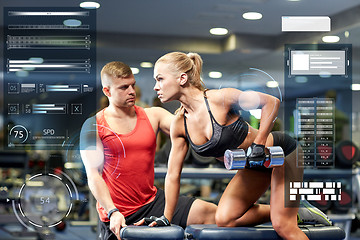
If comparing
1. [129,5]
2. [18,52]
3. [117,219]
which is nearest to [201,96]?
[129,5]

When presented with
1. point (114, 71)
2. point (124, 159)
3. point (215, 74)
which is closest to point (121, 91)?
point (114, 71)

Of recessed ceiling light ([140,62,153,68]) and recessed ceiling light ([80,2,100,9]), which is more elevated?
recessed ceiling light ([80,2,100,9])

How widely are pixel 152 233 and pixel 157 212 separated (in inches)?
6.8

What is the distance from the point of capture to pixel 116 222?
1.69 meters

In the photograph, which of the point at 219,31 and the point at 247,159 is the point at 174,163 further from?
the point at 219,31

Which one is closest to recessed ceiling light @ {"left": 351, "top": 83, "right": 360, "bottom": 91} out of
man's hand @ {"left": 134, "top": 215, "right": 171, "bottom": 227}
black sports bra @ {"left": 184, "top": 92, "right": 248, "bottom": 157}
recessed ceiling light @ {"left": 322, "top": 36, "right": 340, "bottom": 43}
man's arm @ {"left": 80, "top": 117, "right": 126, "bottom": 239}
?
recessed ceiling light @ {"left": 322, "top": 36, "right": 340, "bottom": 43}

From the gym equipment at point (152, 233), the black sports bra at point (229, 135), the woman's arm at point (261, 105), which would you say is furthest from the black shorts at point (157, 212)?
the woman's arm at point (261, 105)

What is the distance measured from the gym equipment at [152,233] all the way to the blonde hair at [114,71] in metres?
0.53

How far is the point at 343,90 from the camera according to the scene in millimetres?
1662

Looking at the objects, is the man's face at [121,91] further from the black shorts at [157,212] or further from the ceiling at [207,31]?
the black shorts at [157,212]

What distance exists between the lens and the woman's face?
1.66 meters

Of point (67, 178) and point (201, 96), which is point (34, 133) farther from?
point (201, 96)

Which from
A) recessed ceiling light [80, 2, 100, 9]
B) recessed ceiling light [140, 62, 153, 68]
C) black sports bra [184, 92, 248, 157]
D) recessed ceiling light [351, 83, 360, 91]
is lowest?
black sports bra [184, 92, 248, 157]

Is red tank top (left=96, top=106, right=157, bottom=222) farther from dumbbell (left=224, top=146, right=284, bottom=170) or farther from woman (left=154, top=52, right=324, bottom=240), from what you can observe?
dumbbell (left=224, top=146, right=284, bottom=170)
